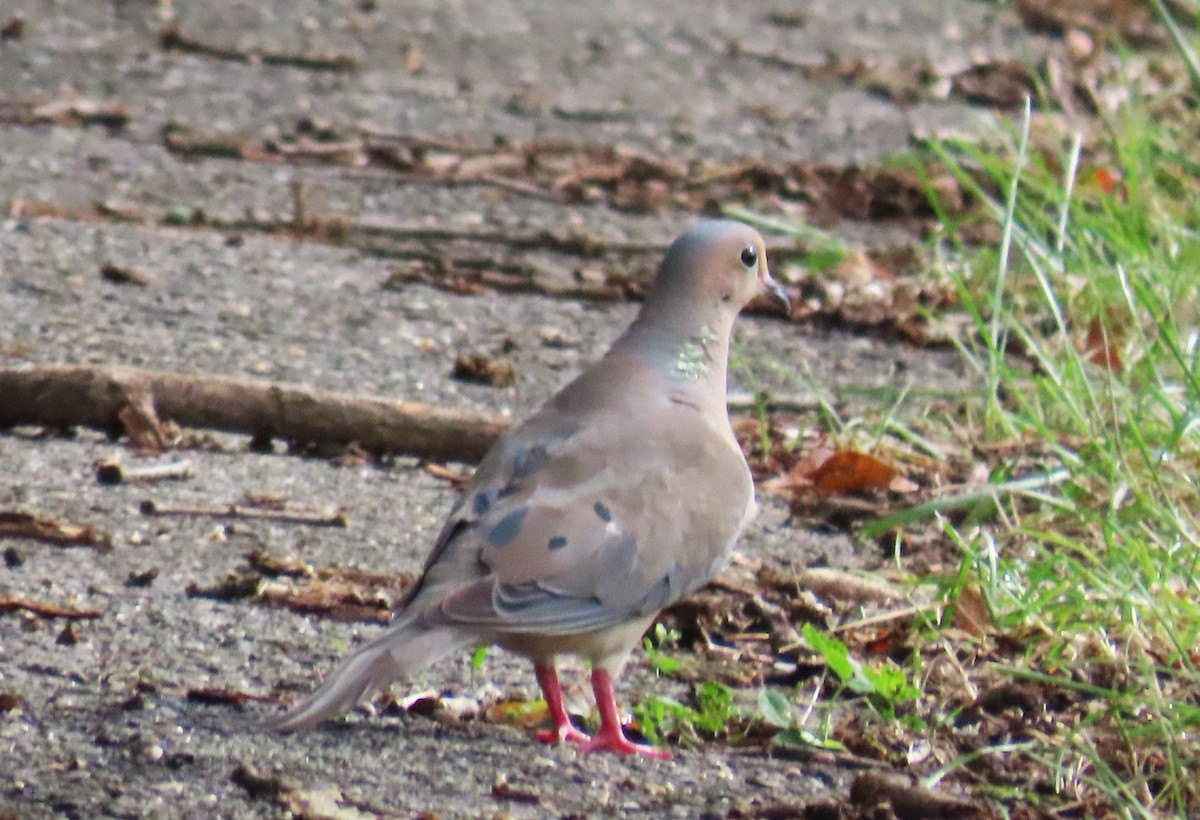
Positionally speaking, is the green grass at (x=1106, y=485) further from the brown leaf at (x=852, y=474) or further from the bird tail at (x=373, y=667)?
the bird tail at (x=373, y=667)

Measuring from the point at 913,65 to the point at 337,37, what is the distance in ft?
8.37

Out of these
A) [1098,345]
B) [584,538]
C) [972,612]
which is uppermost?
[584,538]

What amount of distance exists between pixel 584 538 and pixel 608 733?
312 mm

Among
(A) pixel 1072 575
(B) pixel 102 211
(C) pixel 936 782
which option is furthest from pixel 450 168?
(C) pixel 936 782

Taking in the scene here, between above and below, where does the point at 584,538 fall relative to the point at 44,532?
above

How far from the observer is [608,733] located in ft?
10.7

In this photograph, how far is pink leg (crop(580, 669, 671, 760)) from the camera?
10.5 feet

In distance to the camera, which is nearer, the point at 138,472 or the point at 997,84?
the point at 138,472

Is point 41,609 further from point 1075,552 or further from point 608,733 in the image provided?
point 1075,552

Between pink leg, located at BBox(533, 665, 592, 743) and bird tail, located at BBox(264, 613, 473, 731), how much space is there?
0.84 feet

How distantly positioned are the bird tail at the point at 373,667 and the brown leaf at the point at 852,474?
5.64 ft

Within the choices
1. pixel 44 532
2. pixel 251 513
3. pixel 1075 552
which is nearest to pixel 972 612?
pixel 1075 552

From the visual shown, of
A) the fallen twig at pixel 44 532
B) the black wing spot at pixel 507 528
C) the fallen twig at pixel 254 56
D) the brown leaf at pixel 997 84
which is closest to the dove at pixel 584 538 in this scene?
the black wing spot at pixel 507 528

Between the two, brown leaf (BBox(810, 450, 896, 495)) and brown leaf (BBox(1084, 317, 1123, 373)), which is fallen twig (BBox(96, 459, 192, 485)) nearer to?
brown leaf (BBox(810, 450, 896, 495))
